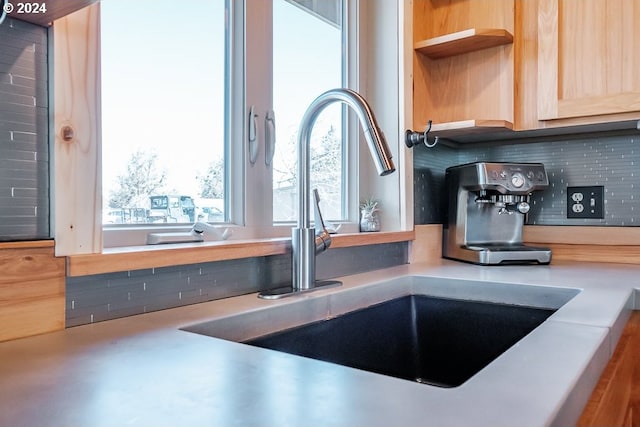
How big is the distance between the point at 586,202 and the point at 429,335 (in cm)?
89

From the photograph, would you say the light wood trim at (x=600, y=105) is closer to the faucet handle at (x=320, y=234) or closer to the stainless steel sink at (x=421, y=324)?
the stainless steel sink at (x=421, y=324)

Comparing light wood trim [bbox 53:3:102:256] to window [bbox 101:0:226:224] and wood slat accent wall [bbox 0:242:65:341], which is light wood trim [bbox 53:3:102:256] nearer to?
wood slat accent wall [bbox 0:242:65:341]

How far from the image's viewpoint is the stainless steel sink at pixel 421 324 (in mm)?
971

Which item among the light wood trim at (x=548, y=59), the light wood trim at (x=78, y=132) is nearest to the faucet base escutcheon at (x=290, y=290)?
the light wood trim at (x=78, y=132)

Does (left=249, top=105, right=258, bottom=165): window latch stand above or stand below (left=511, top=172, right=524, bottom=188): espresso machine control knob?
above

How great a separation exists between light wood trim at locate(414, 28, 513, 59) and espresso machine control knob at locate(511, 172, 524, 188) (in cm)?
43

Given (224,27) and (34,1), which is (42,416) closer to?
(34,1)

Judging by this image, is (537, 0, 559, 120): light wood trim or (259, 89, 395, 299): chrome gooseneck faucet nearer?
(259, 89, 395, 299): chrome gooseneck faucet

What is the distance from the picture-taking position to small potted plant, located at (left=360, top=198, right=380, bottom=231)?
1560mm

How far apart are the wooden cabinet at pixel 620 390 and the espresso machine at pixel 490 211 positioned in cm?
53

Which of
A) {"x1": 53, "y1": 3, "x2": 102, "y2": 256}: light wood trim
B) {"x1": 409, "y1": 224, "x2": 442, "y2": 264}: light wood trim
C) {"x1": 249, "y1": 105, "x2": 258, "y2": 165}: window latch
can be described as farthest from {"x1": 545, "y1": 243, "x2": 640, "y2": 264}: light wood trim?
{"x1": 53, "y1": 3, "x2": 102, "y2": 256}: light wood trim

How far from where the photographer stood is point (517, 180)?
5.00 ft

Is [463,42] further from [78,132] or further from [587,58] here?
[78,132]

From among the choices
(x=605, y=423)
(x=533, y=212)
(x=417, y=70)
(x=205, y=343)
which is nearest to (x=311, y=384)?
(x=205, y=343)
